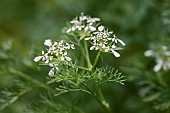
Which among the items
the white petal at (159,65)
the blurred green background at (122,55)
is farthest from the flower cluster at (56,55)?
the white petal at (159,65)

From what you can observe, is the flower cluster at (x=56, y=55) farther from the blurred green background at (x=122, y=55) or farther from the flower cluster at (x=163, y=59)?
the flower cluster at (x=163, y=59)

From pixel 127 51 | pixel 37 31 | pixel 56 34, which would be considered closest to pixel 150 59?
pixel 127 51

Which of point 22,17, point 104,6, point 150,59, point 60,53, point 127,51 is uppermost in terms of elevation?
point 22,17

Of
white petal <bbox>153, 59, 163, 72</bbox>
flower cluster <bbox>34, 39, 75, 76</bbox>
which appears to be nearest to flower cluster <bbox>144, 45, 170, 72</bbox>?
white petal <bbox>153, 59, 163, 72</bbox>

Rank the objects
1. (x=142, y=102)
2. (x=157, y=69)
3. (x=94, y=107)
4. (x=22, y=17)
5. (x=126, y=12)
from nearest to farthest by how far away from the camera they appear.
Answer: (x=157, y=69) < (x=142, y=102) < (x=94, y=107) < (x=126, y=12) < (x=22, y=17)

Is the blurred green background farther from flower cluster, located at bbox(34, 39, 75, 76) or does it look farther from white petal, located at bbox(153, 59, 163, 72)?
flower cluster, located at bbox(34, 39, 75, 76)

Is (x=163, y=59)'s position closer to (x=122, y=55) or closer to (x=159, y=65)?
(x=159, y=65)

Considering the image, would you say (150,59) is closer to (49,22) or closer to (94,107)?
(94,107)

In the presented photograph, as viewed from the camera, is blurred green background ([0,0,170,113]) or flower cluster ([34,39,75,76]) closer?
flower cluster ([34,39,75,76])
